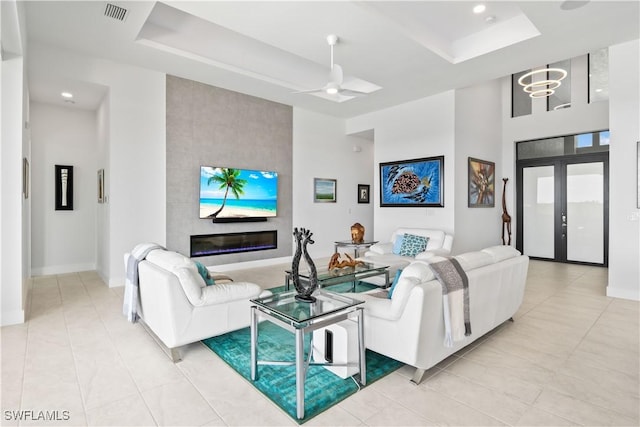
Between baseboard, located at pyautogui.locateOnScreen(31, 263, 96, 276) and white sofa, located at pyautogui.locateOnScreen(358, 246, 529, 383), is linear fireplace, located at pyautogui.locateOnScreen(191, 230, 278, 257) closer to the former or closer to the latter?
baseboard, located at pyautogui.locateOnScreen(31, 263, 96, 276)

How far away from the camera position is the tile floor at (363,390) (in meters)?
1.92

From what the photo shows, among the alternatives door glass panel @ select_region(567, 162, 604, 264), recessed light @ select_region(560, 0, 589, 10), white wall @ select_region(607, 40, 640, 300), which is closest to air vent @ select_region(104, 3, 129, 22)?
recessed light @ select_region(560, 0, 589, 10)

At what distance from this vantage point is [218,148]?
19.3 ft

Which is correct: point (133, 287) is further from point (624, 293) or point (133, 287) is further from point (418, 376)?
point (624, 293)

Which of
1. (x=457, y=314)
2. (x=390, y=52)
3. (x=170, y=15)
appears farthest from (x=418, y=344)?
Answer: (x=170, y=15)

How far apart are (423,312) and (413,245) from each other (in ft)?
11.6

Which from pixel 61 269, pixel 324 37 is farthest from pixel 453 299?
pixel 61 269

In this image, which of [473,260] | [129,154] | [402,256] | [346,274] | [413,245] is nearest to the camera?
[473,260]

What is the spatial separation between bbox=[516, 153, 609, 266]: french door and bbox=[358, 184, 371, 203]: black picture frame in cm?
344

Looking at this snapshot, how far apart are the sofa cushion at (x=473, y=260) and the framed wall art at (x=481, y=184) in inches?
148

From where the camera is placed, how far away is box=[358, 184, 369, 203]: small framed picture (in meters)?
8.35

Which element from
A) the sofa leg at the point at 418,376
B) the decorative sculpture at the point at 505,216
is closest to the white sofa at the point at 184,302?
the sofa leg at the point at 418,376

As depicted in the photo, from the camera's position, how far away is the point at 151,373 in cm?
241

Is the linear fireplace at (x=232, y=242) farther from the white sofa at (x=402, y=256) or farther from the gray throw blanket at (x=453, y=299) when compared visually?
the gray throw blanket at (x=453, y=299)
